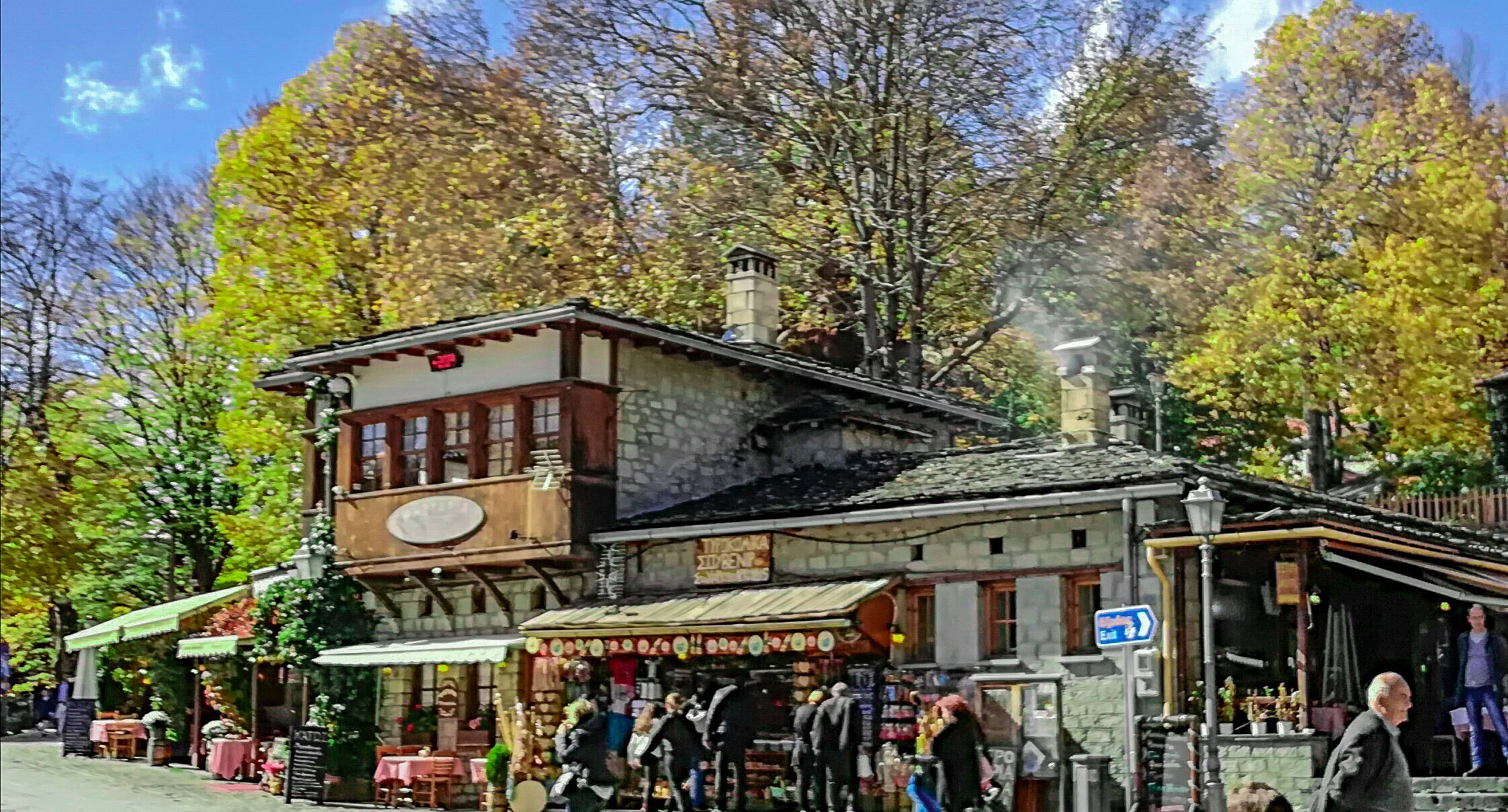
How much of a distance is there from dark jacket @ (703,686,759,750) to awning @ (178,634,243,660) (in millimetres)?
9273

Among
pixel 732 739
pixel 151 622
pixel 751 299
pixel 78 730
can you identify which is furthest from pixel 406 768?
pixel 78 730

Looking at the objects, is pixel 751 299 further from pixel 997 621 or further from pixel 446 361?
pixel 997 621

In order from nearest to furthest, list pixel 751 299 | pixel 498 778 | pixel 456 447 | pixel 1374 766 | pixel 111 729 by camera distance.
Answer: pixel 1374 766, pixel 498 778, pixel 456 447, pixel 751 299, pixel 111 729

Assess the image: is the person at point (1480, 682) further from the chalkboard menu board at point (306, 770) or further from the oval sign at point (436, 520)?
the chalkboard menu board at point (306, 770)

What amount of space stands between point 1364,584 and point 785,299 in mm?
15865

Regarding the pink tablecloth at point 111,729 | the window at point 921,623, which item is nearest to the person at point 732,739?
the window at point 921,623

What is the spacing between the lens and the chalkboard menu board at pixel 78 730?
93.0ft

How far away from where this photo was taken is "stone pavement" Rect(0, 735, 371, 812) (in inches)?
340

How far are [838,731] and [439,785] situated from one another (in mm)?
6467

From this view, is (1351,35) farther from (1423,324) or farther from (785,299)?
(785,299)

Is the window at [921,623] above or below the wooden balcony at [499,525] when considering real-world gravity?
below

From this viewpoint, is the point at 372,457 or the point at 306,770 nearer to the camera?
the point at 306,770

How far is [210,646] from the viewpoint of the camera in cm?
2631

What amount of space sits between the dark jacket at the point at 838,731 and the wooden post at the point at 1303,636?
14.1 ft
